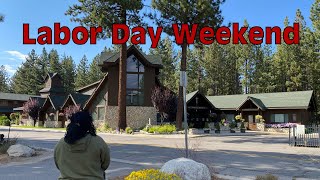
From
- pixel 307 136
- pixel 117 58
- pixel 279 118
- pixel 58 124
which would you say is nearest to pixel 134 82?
pixel 117 58

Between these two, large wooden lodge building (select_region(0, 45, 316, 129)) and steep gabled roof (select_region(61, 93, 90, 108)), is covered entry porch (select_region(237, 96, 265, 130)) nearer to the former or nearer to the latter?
large wooden lodge building (select_region(0, 45, 316, 129))

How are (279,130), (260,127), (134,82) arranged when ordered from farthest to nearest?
(260,127) < (279,130) < (134,82)

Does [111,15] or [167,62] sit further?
[167,62]

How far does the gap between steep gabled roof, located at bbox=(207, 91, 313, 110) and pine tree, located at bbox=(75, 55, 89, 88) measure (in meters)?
46.9

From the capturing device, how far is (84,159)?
395cm

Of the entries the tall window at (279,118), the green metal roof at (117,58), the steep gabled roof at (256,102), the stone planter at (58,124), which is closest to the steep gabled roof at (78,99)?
the stone planter at (58,124)

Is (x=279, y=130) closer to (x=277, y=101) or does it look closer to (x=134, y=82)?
(x=277, y=101)

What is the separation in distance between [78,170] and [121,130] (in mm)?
34787

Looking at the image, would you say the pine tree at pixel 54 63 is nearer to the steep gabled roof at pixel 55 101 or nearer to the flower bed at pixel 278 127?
the steep gabled roof at pixel 55 101

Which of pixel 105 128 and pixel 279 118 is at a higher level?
pixel 279 118

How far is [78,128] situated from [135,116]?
41228mm

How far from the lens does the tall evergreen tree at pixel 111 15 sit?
35.0 m

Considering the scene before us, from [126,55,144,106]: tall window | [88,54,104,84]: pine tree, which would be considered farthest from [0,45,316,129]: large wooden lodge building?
[88,54,104,84]: pine tree

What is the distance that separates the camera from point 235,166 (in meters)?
13.4
